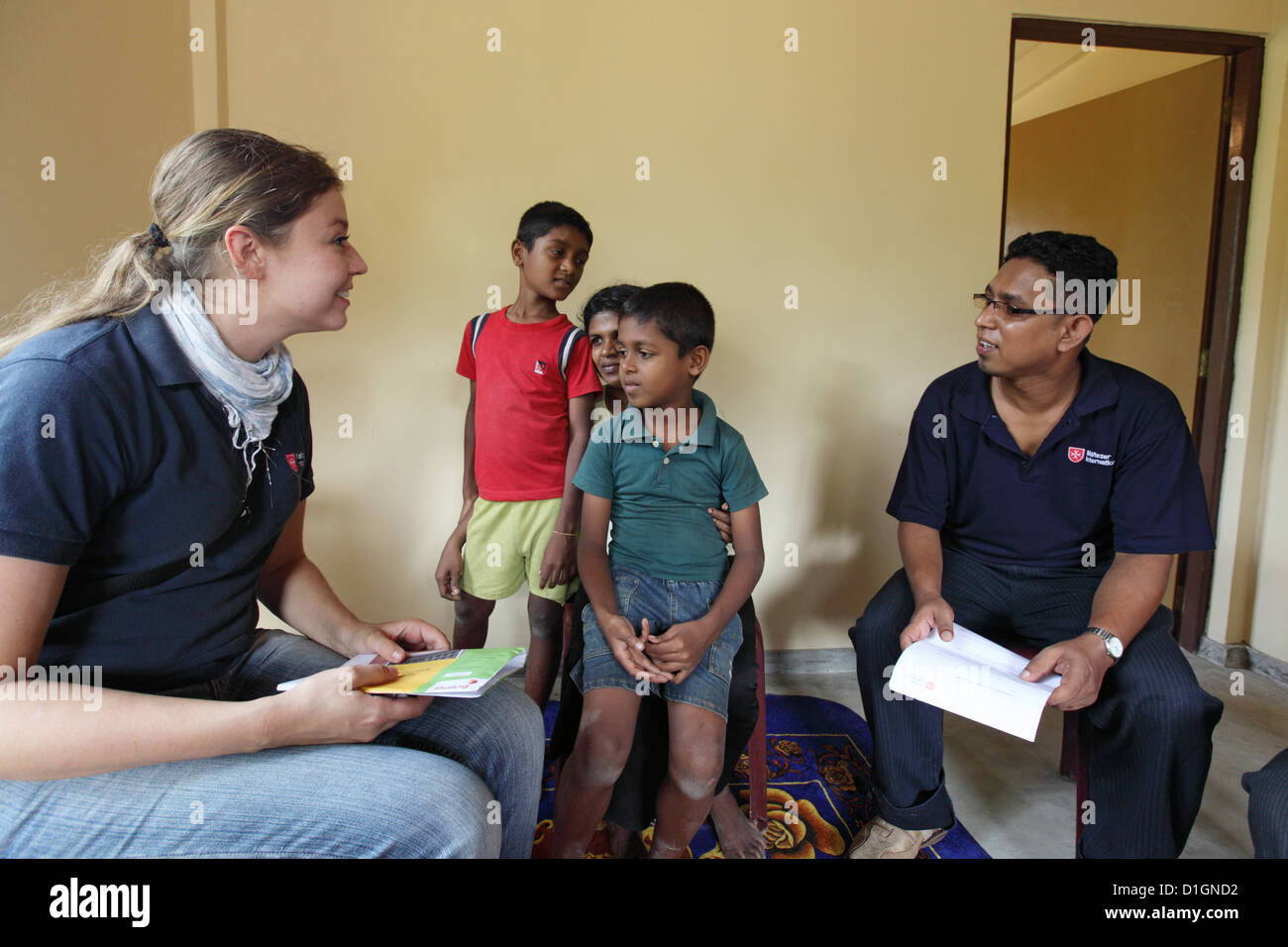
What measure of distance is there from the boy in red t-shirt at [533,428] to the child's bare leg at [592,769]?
535mm

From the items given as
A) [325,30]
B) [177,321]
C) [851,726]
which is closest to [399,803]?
[177,321]

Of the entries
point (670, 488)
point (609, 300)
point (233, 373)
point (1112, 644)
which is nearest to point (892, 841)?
point (1112, 644)

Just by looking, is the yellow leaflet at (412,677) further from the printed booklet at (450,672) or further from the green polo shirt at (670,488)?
the green polo shirt at (670,488)

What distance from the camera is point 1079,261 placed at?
1843mm

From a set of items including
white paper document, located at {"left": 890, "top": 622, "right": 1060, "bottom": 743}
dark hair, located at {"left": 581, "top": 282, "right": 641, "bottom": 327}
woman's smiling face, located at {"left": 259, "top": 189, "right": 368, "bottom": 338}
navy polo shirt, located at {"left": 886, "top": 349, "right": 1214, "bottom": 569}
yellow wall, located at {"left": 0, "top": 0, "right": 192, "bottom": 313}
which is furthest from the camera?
dark hair, located at {"left": 581, "top": 282, "right": 641, "bottom": 327}

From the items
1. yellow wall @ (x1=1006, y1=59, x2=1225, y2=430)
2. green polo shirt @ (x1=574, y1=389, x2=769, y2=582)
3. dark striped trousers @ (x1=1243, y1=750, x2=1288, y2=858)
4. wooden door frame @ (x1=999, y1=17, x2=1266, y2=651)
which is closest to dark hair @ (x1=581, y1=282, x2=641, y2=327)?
green polo shirt @ (x1=574, y1=389, x2=769, y2=582)

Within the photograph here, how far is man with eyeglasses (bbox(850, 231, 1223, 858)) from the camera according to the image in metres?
1.59

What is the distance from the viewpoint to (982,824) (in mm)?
1929

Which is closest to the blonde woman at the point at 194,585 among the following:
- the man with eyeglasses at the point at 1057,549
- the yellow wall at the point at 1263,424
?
the man with eyeglasses at the point at 1057,549

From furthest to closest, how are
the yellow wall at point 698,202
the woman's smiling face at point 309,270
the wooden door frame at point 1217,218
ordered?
the wooden door frame at point 1217,218
the yellow wall at point 698,202
the woman's smiling face at point 309,270

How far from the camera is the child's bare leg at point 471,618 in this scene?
7.42ft

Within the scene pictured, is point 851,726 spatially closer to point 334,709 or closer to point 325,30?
point 334,709

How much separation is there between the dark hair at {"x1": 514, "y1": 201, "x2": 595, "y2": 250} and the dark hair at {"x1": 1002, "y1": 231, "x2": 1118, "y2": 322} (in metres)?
1.15
